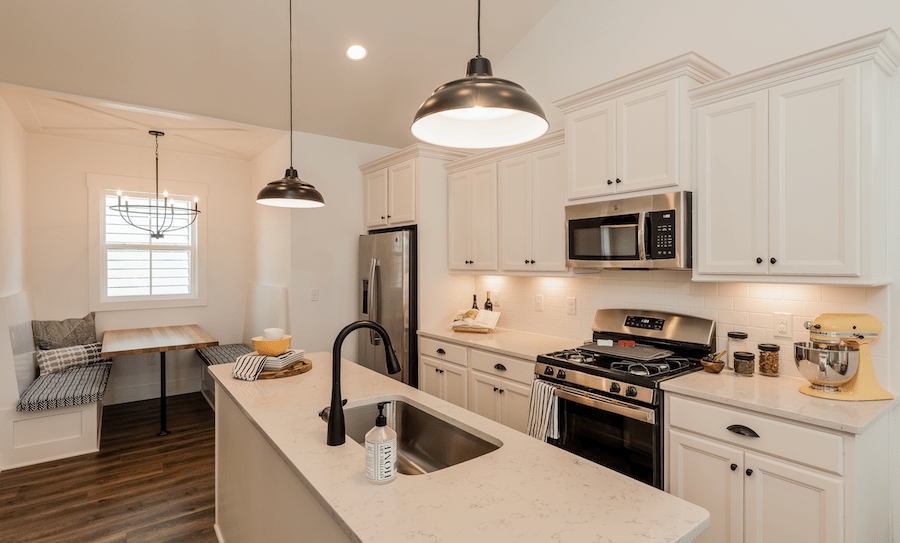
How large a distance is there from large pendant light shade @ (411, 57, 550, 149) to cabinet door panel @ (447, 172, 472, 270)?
7.85 feet

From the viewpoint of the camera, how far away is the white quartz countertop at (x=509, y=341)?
10.1 feet

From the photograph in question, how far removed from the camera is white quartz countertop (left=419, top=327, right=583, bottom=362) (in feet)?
10.1

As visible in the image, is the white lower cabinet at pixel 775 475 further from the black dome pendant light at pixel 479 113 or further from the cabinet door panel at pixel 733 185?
the black dome pendant light at pixel 479 113

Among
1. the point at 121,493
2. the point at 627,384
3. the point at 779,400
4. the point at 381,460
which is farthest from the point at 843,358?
the point at 121,493

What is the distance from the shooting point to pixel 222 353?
4664mm

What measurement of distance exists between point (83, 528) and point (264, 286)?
8.77ft

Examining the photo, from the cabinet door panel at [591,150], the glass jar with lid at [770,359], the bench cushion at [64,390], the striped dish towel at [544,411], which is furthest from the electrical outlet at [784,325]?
the bench cushion at [64,390]

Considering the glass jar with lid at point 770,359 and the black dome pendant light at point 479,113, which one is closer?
the black dome pendant light at point 479,113

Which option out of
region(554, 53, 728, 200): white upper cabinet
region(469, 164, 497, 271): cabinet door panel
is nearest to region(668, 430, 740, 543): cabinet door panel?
region(554, 53, 728, 200): white upper cabinet

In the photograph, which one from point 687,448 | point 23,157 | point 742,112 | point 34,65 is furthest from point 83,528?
point 742,112

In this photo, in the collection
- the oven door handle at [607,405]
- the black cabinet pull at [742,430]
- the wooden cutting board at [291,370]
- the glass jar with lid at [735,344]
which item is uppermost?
the glass jar with lid at [735,344]

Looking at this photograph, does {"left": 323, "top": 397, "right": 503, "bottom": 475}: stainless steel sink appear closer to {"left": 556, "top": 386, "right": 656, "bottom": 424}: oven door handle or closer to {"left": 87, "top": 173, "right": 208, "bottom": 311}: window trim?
{"left": 556, "top": 386, "right": 656, "bottom": 424}: oven door handle

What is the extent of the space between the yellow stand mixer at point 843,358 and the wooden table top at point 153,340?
14.1 feet

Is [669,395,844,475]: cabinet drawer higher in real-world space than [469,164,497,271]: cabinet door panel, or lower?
lower
